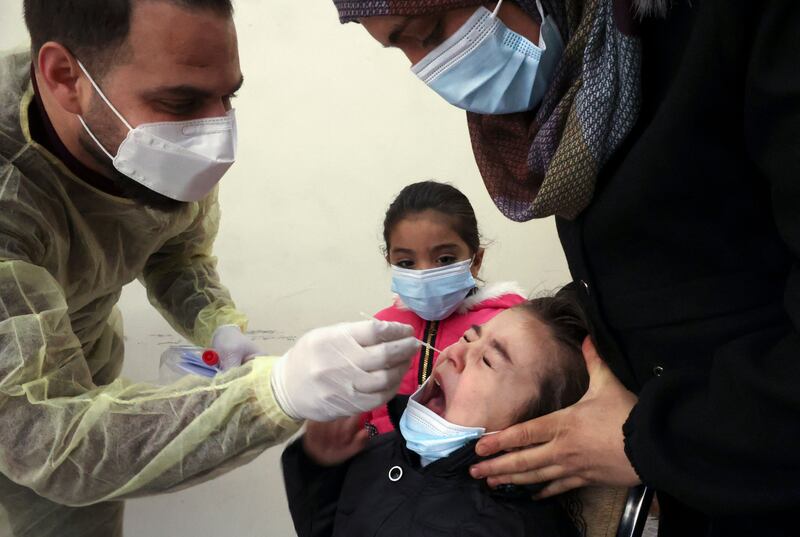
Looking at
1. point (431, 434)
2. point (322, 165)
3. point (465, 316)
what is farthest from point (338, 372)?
point (322, 165)

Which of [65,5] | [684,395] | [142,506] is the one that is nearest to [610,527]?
[684,395]

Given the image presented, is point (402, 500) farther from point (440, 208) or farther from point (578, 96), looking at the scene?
point (440, 208)

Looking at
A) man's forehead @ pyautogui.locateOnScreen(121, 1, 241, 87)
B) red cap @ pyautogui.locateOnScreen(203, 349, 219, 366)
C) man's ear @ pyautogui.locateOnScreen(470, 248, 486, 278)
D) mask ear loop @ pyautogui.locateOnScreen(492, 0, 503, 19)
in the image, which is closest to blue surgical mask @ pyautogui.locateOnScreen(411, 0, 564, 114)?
mask ear loop @ pyautogui.locateOnScreen(492, 0, 503, 19)

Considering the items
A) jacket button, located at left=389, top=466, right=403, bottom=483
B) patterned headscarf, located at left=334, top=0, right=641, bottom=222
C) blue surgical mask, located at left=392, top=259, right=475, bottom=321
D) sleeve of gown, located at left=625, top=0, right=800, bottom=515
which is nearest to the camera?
sleeve of gown, located at left=625, top=0, right=800, bottom=515

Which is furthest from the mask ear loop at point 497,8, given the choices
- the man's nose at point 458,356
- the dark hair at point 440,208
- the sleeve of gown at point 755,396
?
the dark hair at point 440,208

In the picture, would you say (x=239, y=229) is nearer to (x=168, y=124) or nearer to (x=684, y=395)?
(x=168, y=124)

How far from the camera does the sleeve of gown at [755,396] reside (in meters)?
0.68

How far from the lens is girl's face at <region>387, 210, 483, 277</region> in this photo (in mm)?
2070

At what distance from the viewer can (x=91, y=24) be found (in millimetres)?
1262

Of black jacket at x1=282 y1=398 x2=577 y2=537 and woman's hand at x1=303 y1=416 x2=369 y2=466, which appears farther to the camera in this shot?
woman's hand at x1=303 y1=416 x2=369 y2=466

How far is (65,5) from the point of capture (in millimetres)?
1271

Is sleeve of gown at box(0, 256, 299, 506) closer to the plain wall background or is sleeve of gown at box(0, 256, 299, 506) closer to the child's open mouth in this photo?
the child's open mouth

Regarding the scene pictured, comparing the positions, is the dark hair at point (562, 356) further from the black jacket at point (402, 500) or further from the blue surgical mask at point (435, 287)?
the blue surgical mask at point (435, 287)

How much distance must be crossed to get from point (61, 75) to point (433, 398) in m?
0.95
